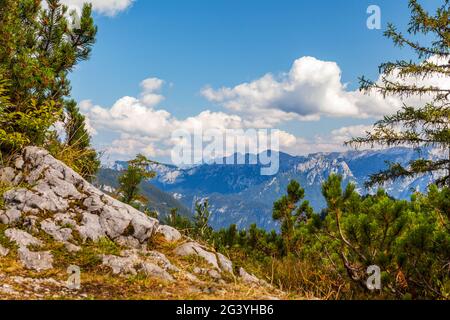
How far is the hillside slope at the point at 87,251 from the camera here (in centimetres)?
617

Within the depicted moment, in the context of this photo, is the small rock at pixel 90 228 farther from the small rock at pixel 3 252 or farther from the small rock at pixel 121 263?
the small rock at pixel 3 252

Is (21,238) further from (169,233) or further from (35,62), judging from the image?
(35,62)

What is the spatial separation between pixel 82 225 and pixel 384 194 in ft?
22.5

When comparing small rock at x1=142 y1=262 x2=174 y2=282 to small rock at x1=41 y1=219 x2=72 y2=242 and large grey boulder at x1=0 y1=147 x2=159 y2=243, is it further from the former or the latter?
small rock at x1=41 y1=219 x2=72 y2=242

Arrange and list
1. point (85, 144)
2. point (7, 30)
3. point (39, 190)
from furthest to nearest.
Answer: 1. point (85, 144)
2. point (7, 30)
3. point (39, 190)

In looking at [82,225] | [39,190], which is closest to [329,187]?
[82,225]

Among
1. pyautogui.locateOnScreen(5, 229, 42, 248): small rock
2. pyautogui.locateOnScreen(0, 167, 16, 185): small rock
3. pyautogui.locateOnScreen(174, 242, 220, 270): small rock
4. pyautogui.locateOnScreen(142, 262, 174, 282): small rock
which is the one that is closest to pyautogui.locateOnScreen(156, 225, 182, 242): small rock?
pyautogui.locateOnScreen(174, 242, 220, 270): small rock

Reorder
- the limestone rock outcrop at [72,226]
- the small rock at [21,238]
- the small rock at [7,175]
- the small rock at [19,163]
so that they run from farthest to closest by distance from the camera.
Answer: the small rock at [19,163] < the small rock at [7,175] < the small rock at [21,238] < the limestone rock outcrop at [72,226]

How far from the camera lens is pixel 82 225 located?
860 centimetres

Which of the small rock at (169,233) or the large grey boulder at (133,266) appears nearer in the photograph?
the large grey boulder at (133,266)

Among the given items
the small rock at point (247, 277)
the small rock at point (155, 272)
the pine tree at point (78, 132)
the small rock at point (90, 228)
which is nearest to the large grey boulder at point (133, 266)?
the small rock at point (155, 272)

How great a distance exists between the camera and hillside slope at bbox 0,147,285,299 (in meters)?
6.17
